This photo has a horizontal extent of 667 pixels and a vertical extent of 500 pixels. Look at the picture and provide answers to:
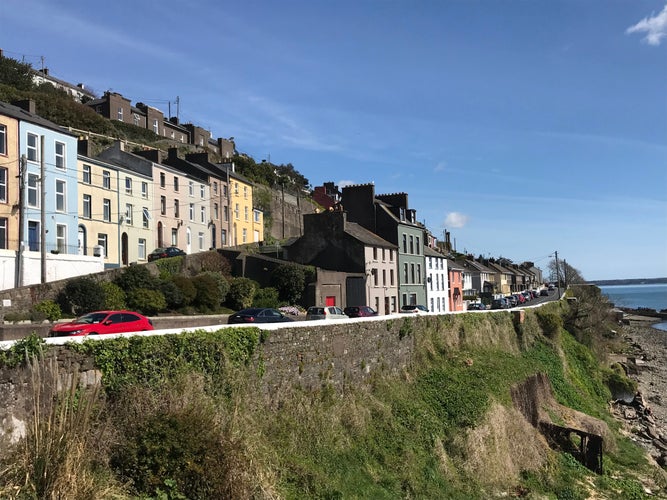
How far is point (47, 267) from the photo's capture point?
32438 millimetres

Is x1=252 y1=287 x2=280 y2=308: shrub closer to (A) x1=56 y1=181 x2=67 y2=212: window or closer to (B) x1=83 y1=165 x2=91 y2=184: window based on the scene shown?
(A) x1=56 y1=181 x2=67 y2=212: window

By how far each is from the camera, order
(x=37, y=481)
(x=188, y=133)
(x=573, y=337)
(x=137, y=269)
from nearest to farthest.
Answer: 1. (x=37, y=481)
2. (x=137, y=269)
3. (x=573, y=337)
4. (x=188, y=133)

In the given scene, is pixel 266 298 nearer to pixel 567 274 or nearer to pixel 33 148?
pixel 33 148

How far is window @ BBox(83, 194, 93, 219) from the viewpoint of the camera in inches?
1617

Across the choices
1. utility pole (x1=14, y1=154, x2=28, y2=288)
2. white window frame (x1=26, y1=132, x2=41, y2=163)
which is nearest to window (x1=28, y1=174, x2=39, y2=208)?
white window frame (x1=26, y1=132, x2=41, y2=163)

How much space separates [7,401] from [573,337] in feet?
163

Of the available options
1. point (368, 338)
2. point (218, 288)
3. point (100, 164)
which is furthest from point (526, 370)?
point (100, 164)

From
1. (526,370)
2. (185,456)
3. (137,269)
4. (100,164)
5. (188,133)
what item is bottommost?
(526,370)

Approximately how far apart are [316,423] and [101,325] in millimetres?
9155

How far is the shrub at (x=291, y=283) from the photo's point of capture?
41.8m

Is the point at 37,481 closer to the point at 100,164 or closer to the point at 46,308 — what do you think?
the point at 46,308

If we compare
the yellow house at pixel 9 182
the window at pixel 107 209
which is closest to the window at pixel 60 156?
the yellow house at pixel 9 182

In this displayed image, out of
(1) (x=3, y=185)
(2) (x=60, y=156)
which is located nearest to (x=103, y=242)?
(2) (x=60, y=156)

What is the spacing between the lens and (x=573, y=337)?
163 feet
